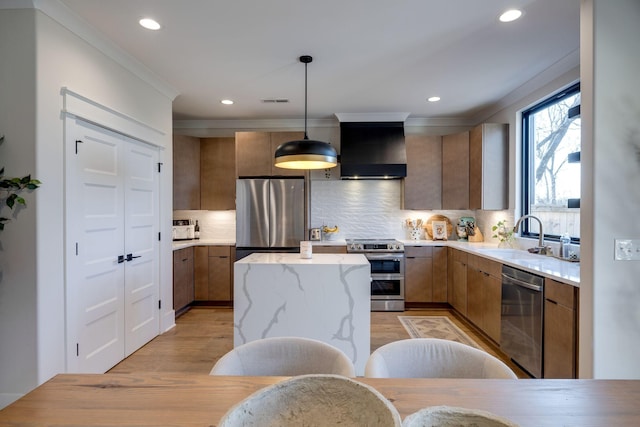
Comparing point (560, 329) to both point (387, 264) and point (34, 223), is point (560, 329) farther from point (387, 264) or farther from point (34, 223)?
point (34, 223)

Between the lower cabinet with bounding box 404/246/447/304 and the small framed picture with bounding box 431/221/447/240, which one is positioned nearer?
the lower cabinet with bounding box 404/246/447/304

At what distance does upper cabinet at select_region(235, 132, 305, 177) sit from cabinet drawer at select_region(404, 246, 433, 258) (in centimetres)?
177

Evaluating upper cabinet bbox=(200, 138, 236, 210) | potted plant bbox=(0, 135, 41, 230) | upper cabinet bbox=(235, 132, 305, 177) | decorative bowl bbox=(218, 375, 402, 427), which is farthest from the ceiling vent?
decorative bowl bbox=(218, 375, 402, 427)

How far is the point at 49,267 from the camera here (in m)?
2.15

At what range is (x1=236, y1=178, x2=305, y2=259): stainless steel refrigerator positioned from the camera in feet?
14.8

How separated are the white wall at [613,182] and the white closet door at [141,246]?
334cm

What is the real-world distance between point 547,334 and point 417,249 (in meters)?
2.19

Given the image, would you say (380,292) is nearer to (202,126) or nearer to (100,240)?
(100,240)

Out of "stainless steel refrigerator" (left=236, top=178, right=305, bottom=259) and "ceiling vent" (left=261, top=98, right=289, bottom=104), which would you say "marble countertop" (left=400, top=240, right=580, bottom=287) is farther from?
"ceiling vent" (left=261, top=98, right=289, bottom=104)

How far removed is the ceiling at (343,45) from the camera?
2.23 metres

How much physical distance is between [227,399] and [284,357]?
0.38m

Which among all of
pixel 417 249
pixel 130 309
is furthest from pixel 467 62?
pixel 130 309

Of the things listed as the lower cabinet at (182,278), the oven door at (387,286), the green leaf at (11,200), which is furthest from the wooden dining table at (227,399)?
the oven door at (387,286)

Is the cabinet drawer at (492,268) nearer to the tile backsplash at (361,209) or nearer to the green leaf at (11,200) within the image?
the tile backsplash at (361,209)
